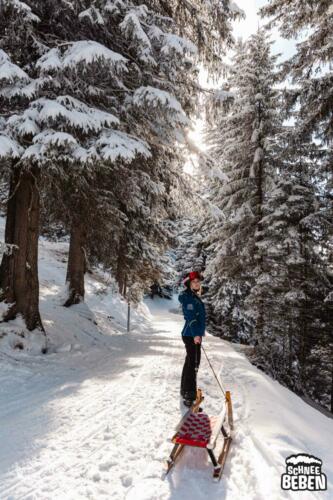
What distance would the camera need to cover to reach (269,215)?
51.5ft

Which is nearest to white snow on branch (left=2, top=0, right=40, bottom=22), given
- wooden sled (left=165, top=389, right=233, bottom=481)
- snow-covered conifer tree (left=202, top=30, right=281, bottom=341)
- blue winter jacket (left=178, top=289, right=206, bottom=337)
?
blue winter jacket (left=178, top=289, right=206, bottom=337)

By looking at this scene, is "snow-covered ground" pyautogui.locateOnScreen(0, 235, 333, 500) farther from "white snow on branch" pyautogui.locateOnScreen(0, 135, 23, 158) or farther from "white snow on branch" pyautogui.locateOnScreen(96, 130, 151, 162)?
"white snow on branch" pyautogui.locateOnScreen(96, 130, 151, 162)

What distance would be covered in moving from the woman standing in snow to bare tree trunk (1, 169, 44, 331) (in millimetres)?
4521

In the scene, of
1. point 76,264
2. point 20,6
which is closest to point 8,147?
point 20,6

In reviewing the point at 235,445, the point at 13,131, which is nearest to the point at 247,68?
the point at 13,131

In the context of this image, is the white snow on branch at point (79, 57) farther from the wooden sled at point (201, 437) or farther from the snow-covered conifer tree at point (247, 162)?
the snow-covered conifer tree at point (247, 162)

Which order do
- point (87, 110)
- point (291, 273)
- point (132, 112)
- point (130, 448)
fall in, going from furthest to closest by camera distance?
point (291, 273) → point (132, 112) → point (87, 110) → point (130, 448)

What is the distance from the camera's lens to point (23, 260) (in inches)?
366

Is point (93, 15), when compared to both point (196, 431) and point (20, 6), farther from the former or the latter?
point (196, 431)

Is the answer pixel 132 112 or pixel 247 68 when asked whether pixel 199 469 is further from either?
pixel 247 68

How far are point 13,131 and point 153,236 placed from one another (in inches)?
391

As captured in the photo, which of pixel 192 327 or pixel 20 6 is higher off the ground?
pixel 20 6
